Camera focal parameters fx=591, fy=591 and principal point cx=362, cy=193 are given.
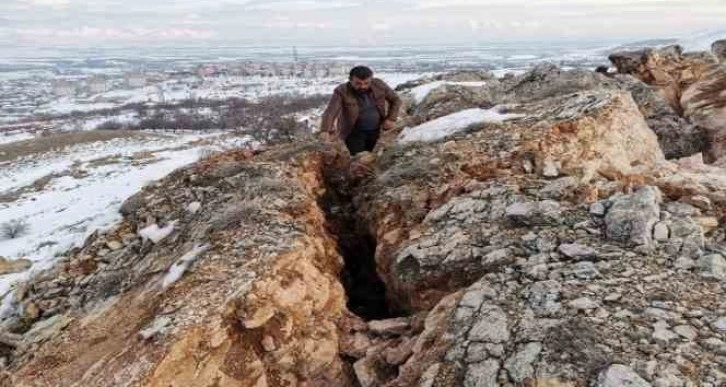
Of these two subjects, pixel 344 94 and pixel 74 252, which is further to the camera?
pixel 344 94

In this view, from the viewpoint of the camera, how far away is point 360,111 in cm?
800

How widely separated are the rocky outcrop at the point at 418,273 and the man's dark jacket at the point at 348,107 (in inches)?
19.4

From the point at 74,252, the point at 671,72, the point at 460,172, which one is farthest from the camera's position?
the point at 671,72

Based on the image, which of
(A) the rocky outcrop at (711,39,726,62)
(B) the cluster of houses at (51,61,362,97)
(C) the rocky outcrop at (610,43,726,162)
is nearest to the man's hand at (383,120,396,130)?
(C) the rocky outcrop at (610,43,726,162)

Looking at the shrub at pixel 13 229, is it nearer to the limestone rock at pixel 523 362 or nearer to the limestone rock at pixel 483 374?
the limestone rock at pixel 483 374

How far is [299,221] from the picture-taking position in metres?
6.09

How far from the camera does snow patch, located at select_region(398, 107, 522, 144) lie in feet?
25.5

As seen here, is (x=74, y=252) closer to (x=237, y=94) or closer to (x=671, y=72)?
(x=671, y=72)

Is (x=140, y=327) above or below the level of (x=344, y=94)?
below

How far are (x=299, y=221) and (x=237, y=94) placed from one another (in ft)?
389

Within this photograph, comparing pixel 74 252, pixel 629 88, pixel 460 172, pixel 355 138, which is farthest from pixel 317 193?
pixel 629 88

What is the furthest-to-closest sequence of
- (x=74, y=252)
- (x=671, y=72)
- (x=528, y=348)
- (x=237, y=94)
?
(x=237, y=94)
(x=671, y=72)
(x=74, y=252)
(x=528, y=348)

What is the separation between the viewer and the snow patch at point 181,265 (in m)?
5.28

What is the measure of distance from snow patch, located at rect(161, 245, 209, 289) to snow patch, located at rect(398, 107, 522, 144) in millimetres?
3332
